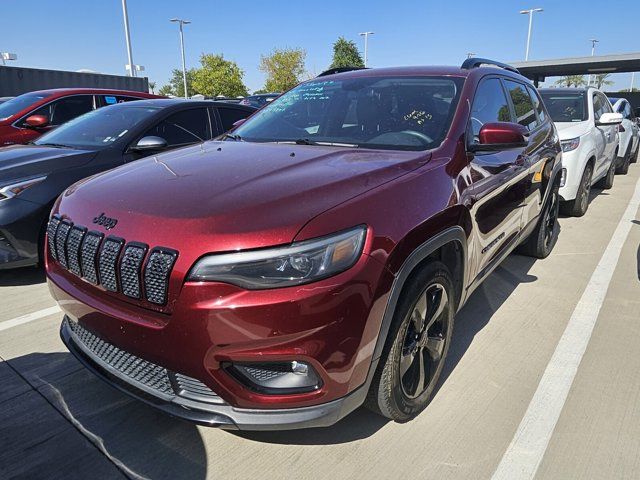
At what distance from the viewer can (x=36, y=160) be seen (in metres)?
4.14

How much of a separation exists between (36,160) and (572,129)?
20.0ft

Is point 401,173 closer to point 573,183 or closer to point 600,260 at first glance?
point 600,260

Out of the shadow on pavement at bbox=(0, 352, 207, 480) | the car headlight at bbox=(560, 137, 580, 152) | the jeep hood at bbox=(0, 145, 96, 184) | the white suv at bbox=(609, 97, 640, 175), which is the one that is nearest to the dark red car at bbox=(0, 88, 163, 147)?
the jeep hood at bbox=(0, 145, 96, 184)

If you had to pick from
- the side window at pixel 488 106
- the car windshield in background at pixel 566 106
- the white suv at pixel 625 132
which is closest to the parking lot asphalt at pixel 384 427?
the side window at pixel 488 106

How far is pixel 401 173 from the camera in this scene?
222 cm

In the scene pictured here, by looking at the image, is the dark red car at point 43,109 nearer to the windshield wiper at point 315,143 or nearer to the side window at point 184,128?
the side window at point 184,128

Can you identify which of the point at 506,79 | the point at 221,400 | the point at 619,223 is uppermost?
the point at 506,79

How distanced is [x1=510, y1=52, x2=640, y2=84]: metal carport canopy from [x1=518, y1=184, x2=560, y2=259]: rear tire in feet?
99.3

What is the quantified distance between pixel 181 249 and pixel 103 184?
90 cm

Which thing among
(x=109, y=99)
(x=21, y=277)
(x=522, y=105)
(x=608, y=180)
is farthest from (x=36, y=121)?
(x=608, y=180)

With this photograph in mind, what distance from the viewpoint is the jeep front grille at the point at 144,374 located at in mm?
1863

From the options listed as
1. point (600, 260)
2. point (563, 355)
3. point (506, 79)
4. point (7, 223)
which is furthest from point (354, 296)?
point (600, 260)

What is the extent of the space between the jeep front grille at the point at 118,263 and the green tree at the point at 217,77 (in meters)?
50.0

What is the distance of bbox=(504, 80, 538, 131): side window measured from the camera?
3.91 m
